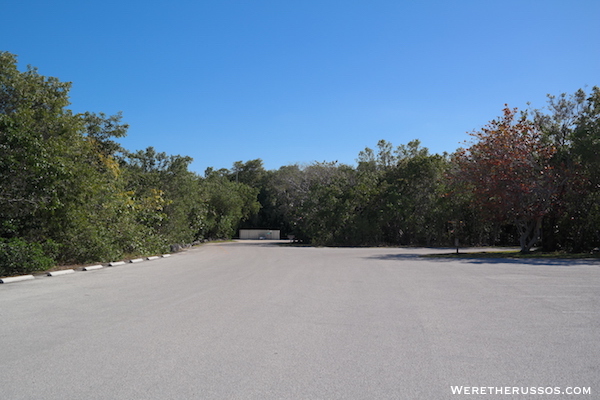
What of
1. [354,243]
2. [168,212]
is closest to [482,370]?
[168,212]

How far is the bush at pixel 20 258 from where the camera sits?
14.4 m

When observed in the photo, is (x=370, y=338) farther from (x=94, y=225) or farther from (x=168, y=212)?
(x=168, y=212)

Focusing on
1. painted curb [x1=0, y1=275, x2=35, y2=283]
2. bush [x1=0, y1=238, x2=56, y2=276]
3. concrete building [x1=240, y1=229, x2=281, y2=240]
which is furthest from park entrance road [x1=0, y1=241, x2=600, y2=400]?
concrete building [x1=240, y1=229, x2=281, y2=240]

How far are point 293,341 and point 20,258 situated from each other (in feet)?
38.4

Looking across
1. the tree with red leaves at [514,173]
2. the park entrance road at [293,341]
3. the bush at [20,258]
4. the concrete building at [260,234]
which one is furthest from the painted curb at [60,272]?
the concrete building at [260,234]

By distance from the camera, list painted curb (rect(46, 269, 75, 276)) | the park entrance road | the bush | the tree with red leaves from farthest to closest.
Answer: the tree with red leaves
painted curb (rect(46, 269, 75, 276))
the bush
the park entrance road

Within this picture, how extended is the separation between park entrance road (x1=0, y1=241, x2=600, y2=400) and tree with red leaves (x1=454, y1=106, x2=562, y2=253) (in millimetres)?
15328

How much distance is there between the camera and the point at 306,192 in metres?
56.2

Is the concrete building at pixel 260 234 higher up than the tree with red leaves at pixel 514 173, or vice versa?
the tree with red leaves at pixel 514 173

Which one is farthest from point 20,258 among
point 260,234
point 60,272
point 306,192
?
point 260,234

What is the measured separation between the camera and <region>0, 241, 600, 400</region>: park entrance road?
4840 mm

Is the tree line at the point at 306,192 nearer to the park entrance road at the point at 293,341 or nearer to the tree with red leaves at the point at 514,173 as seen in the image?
the tree with red leaves at the point at 514,173

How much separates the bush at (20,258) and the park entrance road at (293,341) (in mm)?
2759

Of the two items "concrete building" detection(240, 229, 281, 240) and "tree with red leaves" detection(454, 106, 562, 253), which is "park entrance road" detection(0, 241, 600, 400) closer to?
"tree with red leaves" detection(454, 106, 562, 253)
